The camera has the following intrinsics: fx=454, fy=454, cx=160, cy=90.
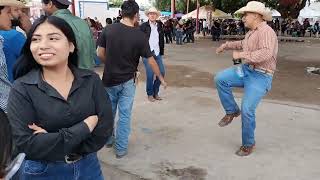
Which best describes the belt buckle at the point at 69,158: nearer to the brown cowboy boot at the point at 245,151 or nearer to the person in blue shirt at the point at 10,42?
the person in blue shirt at the point at 10,42

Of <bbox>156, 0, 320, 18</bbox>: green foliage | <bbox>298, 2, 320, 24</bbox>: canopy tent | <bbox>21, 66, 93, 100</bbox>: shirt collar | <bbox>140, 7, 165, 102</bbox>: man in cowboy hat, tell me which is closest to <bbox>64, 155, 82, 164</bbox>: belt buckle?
<bbox>21, 66, 93, 100</bbox>: shirt collar

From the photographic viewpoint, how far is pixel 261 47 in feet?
14.6

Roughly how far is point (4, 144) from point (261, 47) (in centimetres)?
334

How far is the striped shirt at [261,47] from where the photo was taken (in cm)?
442

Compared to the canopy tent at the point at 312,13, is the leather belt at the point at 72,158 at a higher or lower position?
lower

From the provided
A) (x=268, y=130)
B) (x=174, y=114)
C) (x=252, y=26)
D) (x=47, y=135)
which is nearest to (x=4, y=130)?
(x=47, y=135)

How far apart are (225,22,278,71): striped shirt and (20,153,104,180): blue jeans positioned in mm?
2529

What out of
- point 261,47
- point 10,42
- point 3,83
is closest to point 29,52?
point 3,83

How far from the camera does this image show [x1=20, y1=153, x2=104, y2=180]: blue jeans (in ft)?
7.34

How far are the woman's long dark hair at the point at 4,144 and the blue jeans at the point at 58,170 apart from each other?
2.10 ft

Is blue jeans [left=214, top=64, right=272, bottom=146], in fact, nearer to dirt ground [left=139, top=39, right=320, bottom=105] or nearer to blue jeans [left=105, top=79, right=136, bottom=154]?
blue jeans [left=105, top=79, right=136, bottom=154]

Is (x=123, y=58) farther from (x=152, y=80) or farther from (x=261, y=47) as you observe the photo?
(x=152, y=80)

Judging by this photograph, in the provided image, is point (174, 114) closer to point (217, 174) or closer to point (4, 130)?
point (217, 174)

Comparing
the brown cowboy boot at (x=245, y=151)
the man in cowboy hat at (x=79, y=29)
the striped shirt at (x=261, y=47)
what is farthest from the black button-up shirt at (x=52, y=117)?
the brown cowboy boot at (x=245, y=151)
